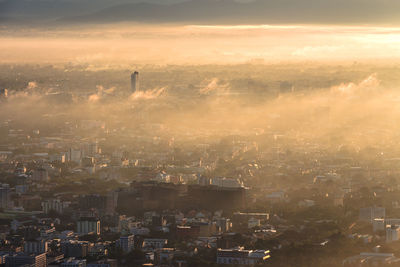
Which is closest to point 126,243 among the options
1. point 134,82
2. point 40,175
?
point 40,175

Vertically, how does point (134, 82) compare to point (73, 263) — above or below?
above

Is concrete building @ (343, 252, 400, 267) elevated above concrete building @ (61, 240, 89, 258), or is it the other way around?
concrete building @ (61, 240, 89, 258)

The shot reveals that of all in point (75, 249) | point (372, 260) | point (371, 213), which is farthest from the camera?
point (371, 213)

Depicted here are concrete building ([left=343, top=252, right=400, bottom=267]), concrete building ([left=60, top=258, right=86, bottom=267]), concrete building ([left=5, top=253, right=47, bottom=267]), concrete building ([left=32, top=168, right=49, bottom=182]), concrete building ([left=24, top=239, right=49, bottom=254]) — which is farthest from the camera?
concrete building ([left=32, top=168, right=49, bottom=182])

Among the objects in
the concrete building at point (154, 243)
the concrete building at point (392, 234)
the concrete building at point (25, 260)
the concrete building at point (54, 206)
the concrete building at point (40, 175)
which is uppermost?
the concrete building at point (40, 175)

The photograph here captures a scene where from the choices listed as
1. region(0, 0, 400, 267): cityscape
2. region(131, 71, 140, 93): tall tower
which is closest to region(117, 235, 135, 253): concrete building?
region(0, 0, 400, 267): cityscape

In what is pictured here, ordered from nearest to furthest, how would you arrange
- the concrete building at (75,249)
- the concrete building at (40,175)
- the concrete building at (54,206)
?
1. the concrete building at (75,249)
2. the concrete building at (54,206)
3. the concrete building at (40,175)

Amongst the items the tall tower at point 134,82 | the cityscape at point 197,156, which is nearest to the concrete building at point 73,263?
the cityscape at point 197,156

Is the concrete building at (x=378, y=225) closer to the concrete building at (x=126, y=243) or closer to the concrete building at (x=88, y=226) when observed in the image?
the concrete building at (x=126, y=243)

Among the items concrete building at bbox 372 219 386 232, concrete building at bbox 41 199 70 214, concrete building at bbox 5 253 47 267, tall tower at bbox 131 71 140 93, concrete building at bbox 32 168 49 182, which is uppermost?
tall tower at bbox 131 71 140 93

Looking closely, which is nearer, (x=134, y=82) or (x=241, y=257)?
(x=241, y=257)

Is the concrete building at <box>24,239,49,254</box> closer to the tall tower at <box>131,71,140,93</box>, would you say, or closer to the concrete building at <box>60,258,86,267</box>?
the concrete building at <box>60,258,86,267</box>

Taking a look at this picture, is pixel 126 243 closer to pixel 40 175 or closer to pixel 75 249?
pixel 75 249
